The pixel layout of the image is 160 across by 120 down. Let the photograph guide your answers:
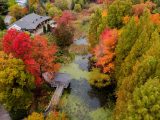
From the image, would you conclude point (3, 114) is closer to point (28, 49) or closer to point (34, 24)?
point (28, 49)

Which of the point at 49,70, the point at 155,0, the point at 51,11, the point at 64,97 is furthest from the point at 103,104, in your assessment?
the point at 51,11

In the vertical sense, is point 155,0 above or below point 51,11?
above

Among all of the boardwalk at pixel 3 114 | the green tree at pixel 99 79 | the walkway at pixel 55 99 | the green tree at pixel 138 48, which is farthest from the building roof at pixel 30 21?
the green tree at pixel 138 48

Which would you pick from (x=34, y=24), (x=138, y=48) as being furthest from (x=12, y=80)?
(x=34, y=24)

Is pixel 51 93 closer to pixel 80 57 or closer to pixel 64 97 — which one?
pixel 64 97

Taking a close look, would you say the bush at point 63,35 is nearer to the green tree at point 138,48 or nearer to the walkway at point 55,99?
the walkway at point 55,99

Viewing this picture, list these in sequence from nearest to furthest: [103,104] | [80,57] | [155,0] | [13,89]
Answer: [13,89], [103,104], [80,57], [155,0]

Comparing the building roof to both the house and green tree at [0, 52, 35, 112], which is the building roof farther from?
green tree at [0, 52, 35, 112]
